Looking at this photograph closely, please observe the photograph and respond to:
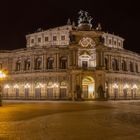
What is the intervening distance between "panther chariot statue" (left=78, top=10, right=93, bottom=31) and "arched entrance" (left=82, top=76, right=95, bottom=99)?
1320cm

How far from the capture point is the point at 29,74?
74.4 metres

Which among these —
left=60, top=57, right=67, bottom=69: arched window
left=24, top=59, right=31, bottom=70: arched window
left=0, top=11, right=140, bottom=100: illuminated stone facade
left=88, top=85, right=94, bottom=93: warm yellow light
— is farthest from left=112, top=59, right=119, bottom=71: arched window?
left=24, top=59, right=31, bottom=70: arched window

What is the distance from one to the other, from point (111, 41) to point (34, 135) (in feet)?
253

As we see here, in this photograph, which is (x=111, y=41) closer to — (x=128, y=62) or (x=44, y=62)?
(x=128, y=62)

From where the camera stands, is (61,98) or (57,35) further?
(57,35)

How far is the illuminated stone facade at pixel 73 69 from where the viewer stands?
67438 millimetres

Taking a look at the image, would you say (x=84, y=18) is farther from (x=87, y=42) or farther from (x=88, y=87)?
(x=88, y=87)

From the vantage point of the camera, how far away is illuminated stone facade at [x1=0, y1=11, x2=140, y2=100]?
67438 mm

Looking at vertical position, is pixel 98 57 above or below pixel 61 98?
above

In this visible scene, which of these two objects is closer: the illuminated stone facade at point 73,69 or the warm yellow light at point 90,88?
the illuminated stone facade at point 73,69

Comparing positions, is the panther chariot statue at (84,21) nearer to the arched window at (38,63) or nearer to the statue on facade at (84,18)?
the statue on facade at (84,18)

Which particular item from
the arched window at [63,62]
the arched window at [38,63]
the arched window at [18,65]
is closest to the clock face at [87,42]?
the arched window at [63,62]

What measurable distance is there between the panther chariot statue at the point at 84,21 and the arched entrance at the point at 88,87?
43.3ft

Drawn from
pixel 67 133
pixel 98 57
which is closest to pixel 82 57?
pixel 98 57
